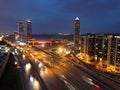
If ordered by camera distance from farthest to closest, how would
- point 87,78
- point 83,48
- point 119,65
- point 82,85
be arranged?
point 83,48
point 119,65
point 87,78
point 82,85

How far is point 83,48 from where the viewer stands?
7581cm

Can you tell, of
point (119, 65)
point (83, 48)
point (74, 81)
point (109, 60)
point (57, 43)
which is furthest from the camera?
point (57, 43)

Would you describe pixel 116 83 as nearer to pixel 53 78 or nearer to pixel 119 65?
pixel 53 78

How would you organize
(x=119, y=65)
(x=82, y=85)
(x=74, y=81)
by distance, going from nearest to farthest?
(x=82, y=85) → (x=74, y=81) → (x=119, y=65)

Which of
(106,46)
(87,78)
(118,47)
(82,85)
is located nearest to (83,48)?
(106,46)

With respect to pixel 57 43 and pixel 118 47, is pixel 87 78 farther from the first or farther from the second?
pixel 57 43

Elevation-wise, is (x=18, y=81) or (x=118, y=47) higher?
(x=118, y=47)

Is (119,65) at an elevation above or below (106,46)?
below

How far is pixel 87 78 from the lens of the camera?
114ft

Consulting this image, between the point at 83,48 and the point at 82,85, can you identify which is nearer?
the point at 82,85

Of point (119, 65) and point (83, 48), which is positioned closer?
point (119, 65)

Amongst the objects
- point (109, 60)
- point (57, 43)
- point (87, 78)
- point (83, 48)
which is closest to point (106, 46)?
point (109, 60)

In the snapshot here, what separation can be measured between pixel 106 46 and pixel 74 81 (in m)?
27.8

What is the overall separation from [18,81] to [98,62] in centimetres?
3436
